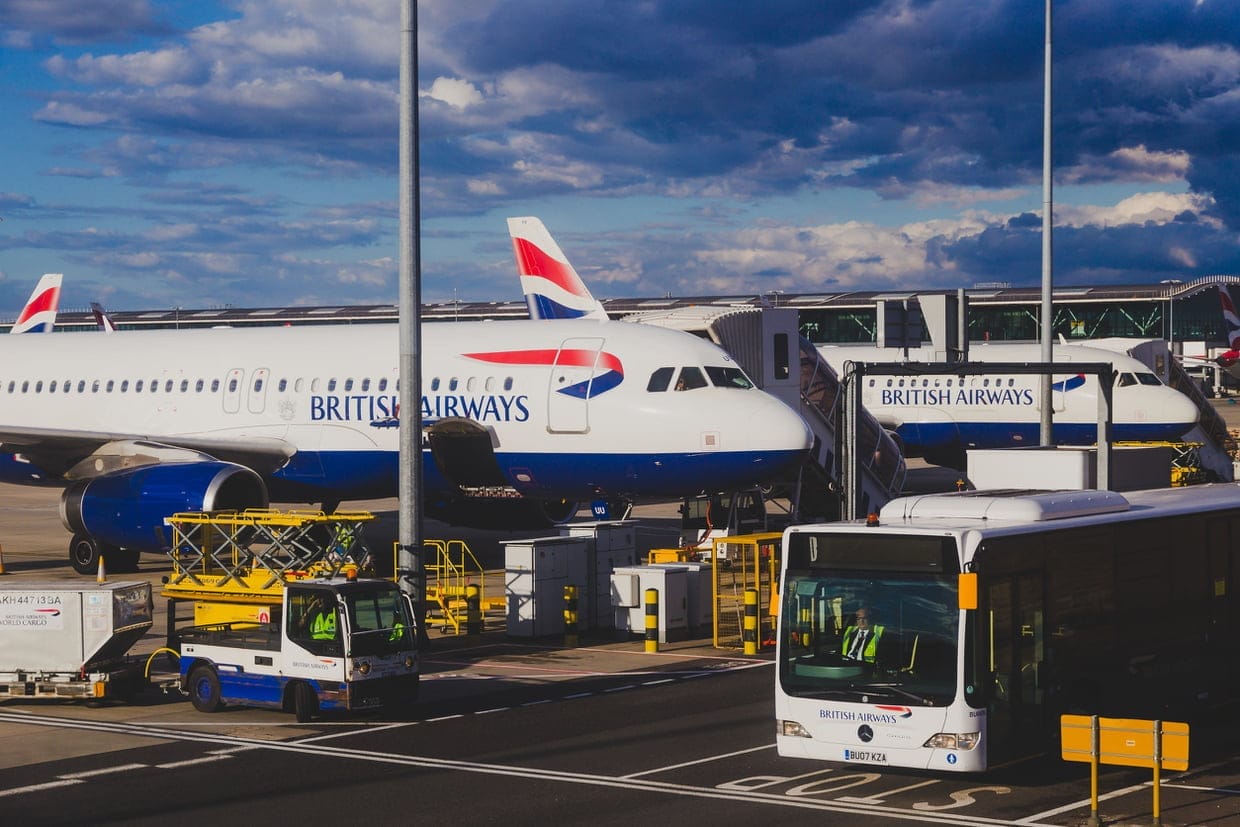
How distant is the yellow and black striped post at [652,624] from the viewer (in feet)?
87.0

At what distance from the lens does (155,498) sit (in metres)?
31.2

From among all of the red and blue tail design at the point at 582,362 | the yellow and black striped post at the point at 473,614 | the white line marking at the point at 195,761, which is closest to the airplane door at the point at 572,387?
the red and blue tail design at the point at 582,362

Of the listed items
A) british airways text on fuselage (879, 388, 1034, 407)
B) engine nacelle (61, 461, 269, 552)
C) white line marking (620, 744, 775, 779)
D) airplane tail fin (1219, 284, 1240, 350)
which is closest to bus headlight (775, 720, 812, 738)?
white line marking (620, 744, 775, 779)

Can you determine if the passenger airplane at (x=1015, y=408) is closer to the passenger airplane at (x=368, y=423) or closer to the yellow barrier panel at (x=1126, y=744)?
the passenger airplane at (x=368, y=423)

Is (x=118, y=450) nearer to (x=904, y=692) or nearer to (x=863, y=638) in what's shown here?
(x=863, y=638)

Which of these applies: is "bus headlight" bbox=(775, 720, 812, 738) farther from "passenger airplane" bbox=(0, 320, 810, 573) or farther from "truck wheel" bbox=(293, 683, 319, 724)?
"passenger airplane" bbox=(0, 320, 810, 573)

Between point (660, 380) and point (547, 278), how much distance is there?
76.8 ft

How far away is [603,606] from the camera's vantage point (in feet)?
95.4

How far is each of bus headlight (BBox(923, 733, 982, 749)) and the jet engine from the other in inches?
722

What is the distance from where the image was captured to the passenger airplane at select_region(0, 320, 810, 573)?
101 feet

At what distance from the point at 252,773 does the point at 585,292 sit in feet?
123

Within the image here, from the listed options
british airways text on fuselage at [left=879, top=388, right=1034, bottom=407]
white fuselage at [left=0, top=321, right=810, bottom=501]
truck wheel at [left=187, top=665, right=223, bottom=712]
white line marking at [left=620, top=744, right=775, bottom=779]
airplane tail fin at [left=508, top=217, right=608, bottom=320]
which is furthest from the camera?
british airways text on fuselage at [left=879, top=388, right=1034, bottom=407]

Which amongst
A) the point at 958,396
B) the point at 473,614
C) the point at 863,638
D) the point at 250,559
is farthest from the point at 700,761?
the point at 958,396

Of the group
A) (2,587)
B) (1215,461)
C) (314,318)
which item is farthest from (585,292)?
(314,318)
